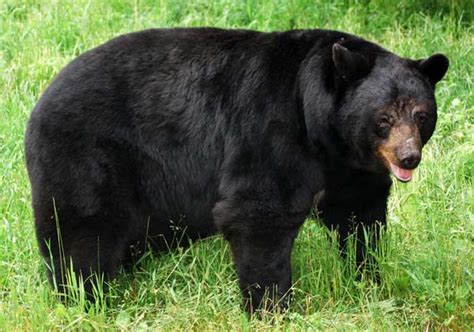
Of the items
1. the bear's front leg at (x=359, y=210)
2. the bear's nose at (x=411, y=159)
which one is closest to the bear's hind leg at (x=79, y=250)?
the bear's front leg at (x=359, y=210)

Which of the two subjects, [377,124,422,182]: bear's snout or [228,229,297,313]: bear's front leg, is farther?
[228,229,297,313]: bear's front leg

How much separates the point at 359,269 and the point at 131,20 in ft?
14.5

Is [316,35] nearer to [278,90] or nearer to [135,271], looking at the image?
[278,90]

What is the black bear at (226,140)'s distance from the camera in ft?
17.1

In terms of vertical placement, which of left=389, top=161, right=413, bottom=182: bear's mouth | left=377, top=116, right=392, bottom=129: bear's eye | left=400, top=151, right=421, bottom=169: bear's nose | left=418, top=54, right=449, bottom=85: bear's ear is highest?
left=418, top=54, right=449, bottom=85: bear's ear

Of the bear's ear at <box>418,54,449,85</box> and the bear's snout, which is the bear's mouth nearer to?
the bear's snout

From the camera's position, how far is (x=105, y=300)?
5449mm

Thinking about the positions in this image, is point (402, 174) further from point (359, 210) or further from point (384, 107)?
point (359, 210)

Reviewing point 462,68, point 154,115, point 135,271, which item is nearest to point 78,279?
point 135,271

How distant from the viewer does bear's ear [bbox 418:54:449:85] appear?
5.17 metres

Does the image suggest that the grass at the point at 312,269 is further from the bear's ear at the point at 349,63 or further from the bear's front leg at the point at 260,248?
the bear's ear at the point at 349,63

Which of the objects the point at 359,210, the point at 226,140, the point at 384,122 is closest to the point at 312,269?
the point at 359,210

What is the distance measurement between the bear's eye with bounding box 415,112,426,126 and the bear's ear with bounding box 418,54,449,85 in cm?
29

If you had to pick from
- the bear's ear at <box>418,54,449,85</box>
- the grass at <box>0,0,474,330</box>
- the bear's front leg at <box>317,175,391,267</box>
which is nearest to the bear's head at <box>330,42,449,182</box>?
the bear's ear at <box>418,54,449,85</box>
